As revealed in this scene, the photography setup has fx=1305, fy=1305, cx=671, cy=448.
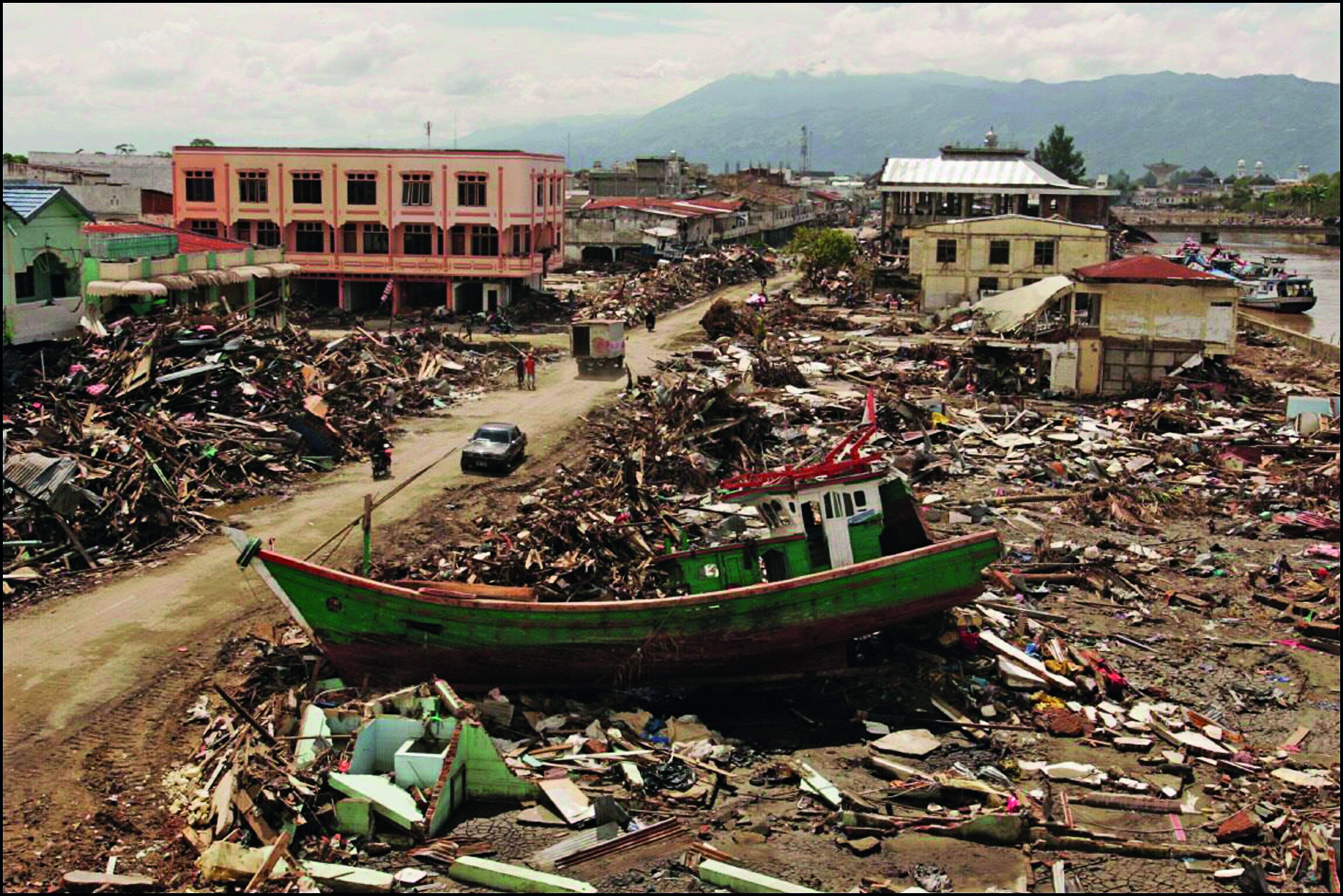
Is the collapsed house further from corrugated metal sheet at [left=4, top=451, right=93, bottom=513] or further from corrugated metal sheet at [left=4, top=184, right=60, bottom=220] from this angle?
corrugated metal sheet at [left=4, top=451, right=93, bottom=513]

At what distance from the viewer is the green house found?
105ft

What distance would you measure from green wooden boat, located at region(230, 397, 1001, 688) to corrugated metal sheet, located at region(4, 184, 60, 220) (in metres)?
18.1

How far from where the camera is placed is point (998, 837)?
14828 mm

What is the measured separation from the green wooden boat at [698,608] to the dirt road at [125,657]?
2.00 meters

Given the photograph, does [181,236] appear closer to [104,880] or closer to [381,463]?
[381,463]

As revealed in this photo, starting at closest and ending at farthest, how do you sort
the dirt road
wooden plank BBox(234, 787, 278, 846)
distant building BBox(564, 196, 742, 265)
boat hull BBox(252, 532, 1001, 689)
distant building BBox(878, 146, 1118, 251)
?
wooden plank BBox(234, 787, 278, 846), the dirt road, boat hull BBox(252, 532, 1001, 689), distant building BBox(878, 146, 1118, 251), distant building BBox(564, 196, 742, 265)

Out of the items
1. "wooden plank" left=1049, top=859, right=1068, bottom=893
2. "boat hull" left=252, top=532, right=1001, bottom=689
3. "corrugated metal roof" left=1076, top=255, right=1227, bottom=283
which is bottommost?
"wooden plank" left=1049, top=859, right=1068, bottom=893

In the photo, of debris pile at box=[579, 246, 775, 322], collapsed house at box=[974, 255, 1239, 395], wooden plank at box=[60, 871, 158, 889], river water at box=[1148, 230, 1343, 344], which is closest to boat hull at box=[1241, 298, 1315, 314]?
river water at box=[1148, 230, 1343, 344]

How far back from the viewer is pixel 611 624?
18359 mm

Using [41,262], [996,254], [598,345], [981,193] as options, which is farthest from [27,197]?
[981,193]

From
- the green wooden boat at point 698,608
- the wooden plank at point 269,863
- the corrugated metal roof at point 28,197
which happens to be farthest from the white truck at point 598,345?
the wooden plank at point 269,863

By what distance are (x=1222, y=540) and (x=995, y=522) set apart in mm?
4503

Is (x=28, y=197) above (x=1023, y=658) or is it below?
above

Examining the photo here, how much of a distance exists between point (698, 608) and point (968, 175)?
190 feet
